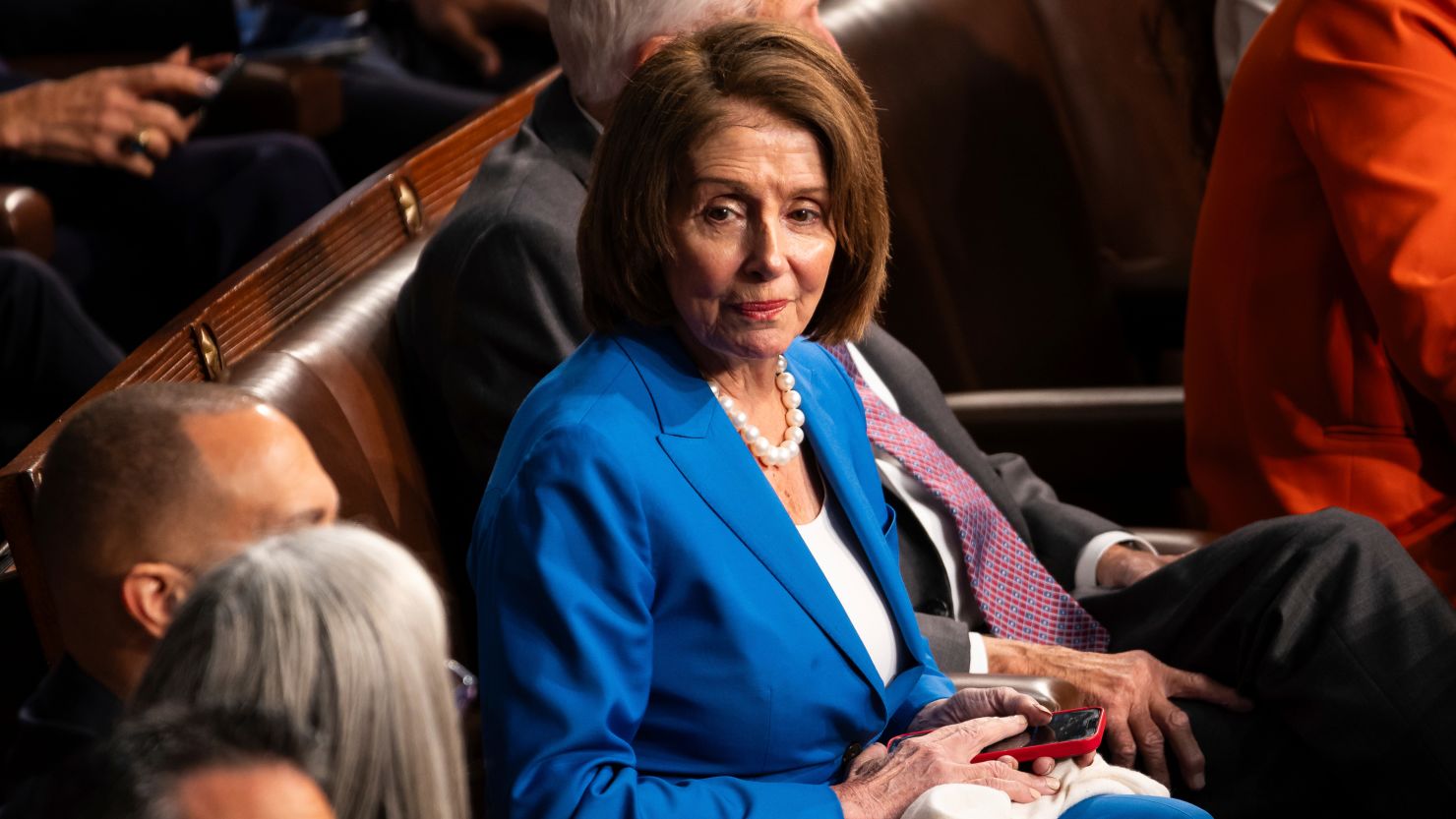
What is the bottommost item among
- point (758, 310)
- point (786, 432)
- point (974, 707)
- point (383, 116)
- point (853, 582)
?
point (383, 116)

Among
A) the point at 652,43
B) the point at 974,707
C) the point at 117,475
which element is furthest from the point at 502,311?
the point at 117,475

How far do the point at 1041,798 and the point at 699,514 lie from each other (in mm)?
403

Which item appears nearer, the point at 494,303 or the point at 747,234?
the point at 747,234

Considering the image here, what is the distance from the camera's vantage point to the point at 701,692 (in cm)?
136

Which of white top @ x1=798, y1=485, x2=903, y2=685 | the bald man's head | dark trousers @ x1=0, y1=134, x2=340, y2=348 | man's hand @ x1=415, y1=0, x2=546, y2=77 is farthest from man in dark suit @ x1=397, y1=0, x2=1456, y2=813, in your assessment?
man's hand @ x1=415, y1=0, x2=546, y2=77

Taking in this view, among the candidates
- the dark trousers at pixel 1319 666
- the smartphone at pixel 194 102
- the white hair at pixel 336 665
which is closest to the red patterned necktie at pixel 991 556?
the dark trousers at pixel 1319 666

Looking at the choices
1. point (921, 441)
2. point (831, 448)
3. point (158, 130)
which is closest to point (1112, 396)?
point (921, 441)

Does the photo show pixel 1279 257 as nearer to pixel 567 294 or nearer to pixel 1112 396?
pixel 1112 396

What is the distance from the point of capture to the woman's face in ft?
4.56

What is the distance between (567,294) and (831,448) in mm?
346

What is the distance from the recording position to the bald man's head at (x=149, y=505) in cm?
101

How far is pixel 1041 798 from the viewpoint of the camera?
1.45 meters

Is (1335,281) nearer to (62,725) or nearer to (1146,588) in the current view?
(1146,588)

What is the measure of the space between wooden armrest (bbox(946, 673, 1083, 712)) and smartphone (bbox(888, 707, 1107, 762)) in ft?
0.18
